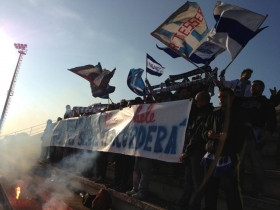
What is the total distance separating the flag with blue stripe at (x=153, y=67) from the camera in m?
9.75

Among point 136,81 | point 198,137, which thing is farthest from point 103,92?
point 198,137

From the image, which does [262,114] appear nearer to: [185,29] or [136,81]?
[185,29]

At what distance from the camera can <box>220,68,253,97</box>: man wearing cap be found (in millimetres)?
4787

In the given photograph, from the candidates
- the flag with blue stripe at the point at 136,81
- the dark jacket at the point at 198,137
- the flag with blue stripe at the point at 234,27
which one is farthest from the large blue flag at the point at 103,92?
the dark jacket at the point at 198,137

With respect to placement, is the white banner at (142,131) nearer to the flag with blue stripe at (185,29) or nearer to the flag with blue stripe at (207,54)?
the flag with blue stripe at (185,29)

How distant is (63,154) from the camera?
9977 mm

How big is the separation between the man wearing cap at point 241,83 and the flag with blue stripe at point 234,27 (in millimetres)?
396

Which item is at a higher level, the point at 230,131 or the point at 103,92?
the point at 103,92

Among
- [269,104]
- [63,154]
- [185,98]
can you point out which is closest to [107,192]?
[185,98]

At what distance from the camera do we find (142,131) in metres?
5.29

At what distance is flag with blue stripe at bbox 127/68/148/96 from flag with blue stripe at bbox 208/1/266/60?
4.32 metres

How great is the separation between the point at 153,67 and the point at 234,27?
485cm

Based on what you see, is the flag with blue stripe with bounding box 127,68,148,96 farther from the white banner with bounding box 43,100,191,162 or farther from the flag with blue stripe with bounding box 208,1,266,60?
the flag with blue stripe with bounding box 208,1,266,60

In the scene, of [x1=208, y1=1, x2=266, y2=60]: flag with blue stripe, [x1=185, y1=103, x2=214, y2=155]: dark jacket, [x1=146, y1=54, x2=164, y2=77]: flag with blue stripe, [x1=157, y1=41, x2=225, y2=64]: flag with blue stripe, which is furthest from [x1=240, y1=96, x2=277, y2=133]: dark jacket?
[x1=146, y1=54, x2=164, y2=77]: flag with blue stripe
